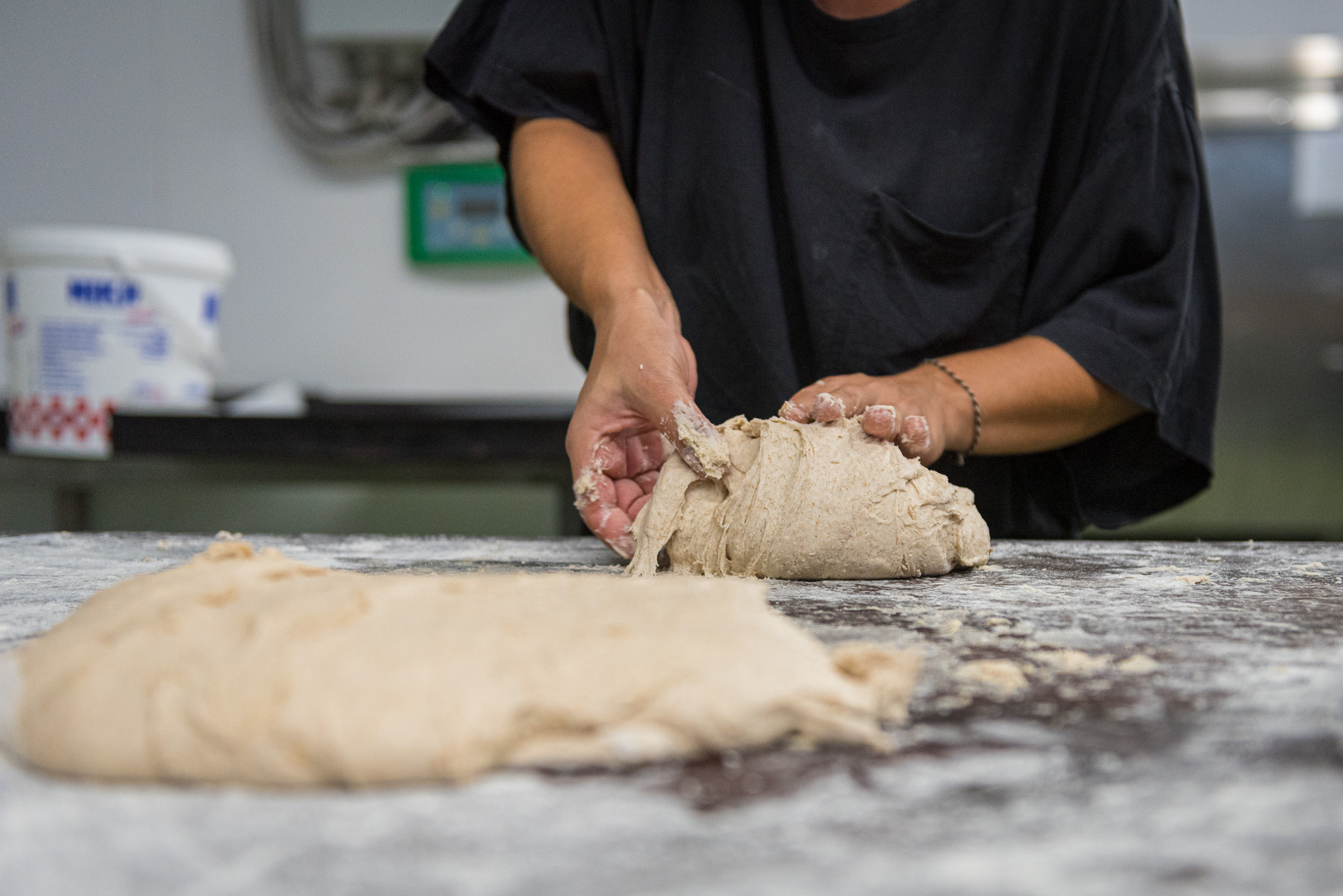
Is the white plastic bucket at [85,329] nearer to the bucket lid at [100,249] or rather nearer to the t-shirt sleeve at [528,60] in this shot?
the bucket lid at [100,249]

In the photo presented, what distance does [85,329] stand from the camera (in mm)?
2293

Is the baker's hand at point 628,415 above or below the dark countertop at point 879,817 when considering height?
above

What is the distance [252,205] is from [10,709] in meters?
3.16

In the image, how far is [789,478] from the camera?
1161 mm

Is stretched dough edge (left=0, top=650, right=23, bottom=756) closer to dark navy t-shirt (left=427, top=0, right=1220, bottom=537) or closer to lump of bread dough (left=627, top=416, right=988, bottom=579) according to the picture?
lump of bread dough (left=627, top=416, right=988, bottom=579)

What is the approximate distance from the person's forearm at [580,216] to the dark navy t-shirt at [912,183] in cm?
5

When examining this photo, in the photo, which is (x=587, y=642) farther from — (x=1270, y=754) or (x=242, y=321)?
(x=242, y=321)

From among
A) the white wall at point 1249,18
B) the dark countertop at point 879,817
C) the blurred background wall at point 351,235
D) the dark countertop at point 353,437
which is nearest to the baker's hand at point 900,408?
the dark countertop at point 879,817

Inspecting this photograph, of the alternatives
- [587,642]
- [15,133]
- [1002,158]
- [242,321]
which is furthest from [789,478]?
[15,133]

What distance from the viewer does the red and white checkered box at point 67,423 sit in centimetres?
229

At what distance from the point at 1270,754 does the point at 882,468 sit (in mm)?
630

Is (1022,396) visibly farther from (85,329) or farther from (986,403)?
(85,329)

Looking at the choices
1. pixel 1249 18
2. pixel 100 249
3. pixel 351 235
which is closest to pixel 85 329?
pixel 100 249

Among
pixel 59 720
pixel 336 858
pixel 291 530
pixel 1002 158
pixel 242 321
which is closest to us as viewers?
pixel 336 858
